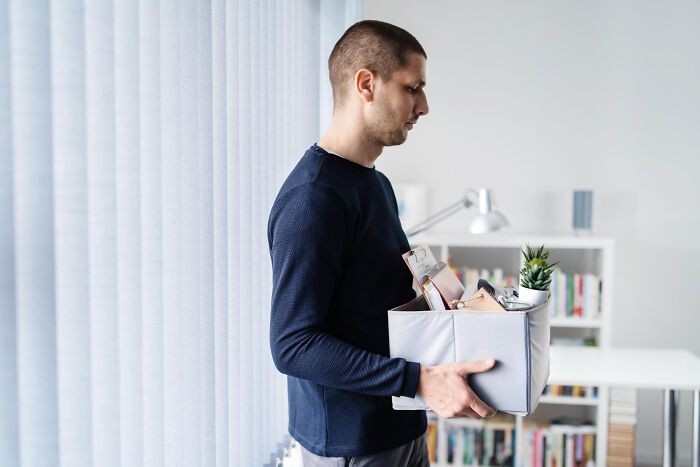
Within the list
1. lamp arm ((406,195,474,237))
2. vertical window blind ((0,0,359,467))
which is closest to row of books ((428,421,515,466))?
lamp arm ((406,195,474,237))

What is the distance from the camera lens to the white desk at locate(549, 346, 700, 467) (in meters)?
2.24

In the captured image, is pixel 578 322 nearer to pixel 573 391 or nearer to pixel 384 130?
pixel 573 391

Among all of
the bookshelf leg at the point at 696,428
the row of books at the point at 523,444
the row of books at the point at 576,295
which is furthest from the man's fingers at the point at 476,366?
the row of books at the point at 523,444

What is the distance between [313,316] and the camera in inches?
41.1

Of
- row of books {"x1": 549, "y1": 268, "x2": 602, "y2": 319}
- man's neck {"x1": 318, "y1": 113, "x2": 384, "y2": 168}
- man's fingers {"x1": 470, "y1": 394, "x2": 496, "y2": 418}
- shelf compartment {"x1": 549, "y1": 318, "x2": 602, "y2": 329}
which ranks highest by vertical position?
man's neck {"x1": 318, "y1": 113, "x2": 384, "y2": 168}

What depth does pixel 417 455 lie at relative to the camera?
4.38 feet

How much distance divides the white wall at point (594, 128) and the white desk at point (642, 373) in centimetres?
70

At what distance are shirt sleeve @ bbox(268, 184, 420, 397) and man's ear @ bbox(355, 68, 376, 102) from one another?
264 millimetres

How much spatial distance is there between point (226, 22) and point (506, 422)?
2.46 m

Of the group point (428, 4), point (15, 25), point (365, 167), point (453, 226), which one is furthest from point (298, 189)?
point (428, 4)

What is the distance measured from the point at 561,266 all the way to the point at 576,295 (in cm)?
34

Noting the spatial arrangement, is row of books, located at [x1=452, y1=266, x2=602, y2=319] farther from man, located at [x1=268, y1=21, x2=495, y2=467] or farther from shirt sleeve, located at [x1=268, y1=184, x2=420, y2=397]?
shirt sleeve, located at [x1=268, y1=184, x2=420, y2=397]

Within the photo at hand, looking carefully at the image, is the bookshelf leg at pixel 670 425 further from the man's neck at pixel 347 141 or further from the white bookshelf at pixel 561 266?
the man's neck at pixel 347 141

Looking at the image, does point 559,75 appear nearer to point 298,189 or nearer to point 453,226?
point 453,226
